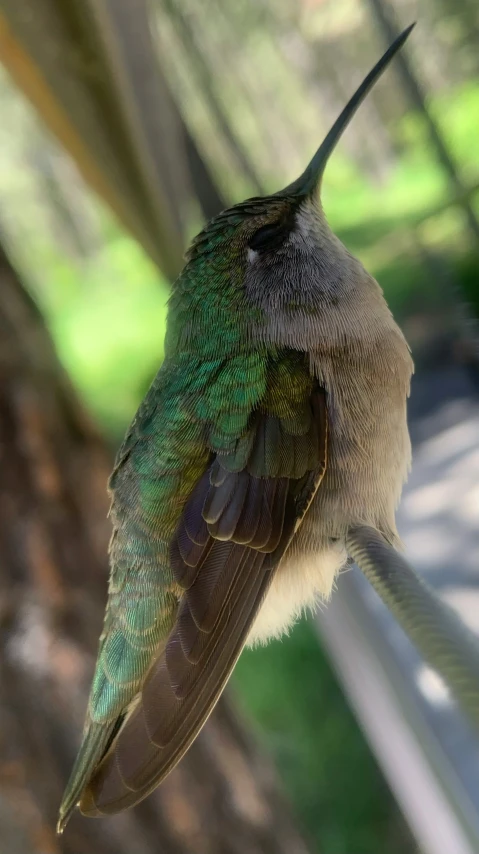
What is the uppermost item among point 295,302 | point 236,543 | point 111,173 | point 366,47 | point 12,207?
point 12,207

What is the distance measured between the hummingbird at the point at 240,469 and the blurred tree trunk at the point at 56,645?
1.78 ft

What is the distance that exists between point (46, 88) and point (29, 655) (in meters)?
1.12

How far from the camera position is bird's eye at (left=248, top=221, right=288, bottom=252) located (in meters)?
0.93

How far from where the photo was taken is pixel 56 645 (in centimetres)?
145

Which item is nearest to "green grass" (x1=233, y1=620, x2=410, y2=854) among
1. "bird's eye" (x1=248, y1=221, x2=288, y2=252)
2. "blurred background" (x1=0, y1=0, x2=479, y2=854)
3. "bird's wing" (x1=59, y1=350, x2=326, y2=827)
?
"blurred background" (x1=0, y1=0, x2=479, y2=854)

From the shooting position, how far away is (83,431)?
5.41 feet

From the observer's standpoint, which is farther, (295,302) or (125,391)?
(125,391)

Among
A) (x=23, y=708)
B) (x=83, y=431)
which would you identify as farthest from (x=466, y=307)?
(x=23, y=708)

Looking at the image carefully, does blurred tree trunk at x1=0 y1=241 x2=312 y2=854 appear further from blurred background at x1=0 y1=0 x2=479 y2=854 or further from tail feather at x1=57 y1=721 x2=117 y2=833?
tail feather at x1=57 y1=721 x2=117 y2=833

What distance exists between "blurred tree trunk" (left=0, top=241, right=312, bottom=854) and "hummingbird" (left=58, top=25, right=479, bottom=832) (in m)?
0.54

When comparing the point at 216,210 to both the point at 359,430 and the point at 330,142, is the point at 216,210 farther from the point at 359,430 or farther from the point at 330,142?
the point at 359,430

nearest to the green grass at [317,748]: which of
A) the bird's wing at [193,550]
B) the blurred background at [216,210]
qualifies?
the blurred background at [216,210]

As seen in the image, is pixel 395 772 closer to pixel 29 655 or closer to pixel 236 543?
pixel 29 655

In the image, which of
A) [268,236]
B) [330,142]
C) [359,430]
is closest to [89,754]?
[359,430]
